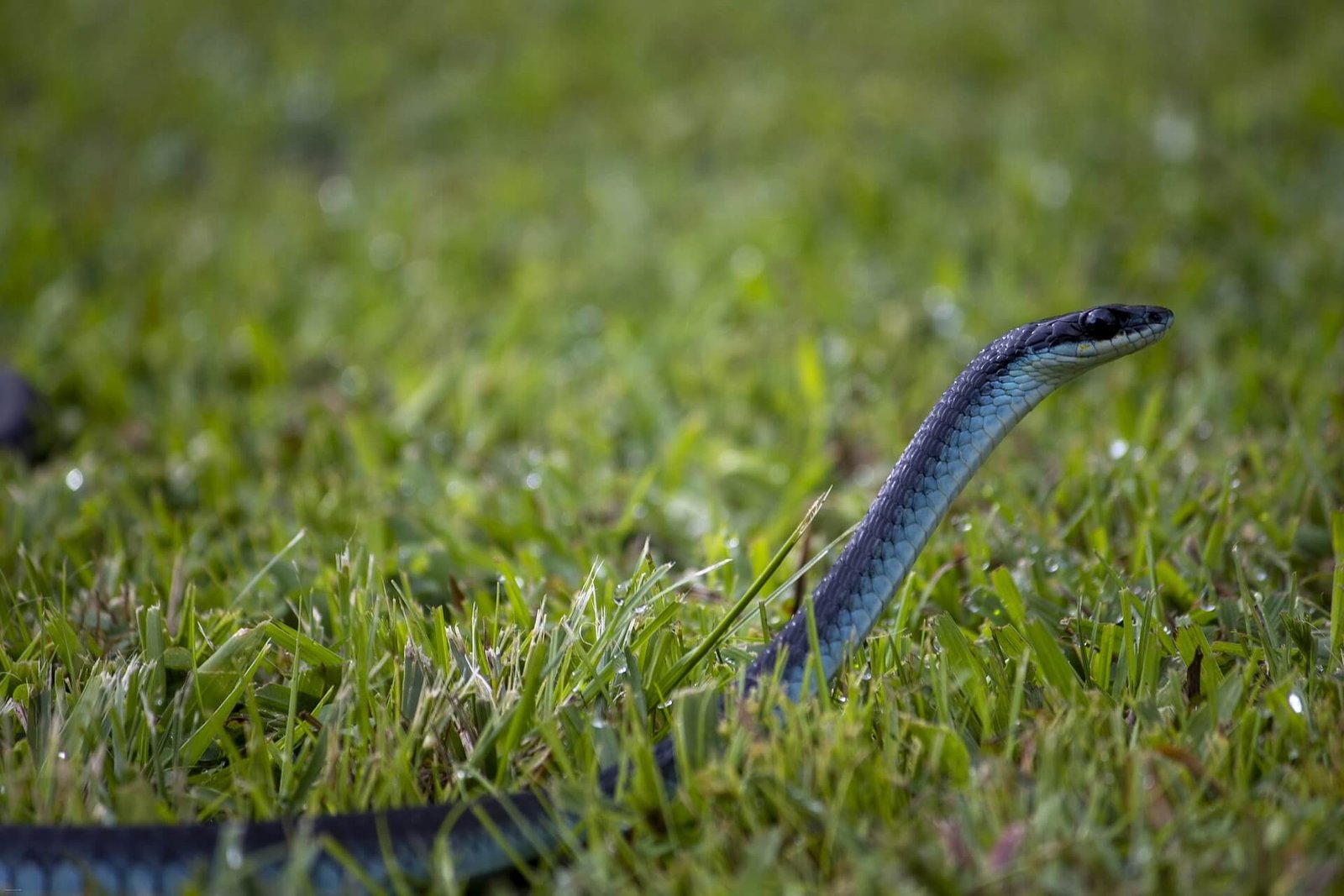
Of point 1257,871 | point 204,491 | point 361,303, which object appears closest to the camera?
point 1257,871

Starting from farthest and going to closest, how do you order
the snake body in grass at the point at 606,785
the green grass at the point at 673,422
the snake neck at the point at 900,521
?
1. the snake neck at the point at 900,521
2. the green grass at the point at 673,422
3. the snake body in grass at the point at 606,785

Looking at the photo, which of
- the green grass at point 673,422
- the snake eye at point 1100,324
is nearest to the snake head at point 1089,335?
the snake eye at point 1100,324

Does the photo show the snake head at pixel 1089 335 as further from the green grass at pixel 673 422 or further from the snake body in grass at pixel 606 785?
the green grass at pixel 673 422

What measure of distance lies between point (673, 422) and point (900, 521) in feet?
5.76

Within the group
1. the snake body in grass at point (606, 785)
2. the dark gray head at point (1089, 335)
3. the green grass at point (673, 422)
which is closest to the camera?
the snake body in grass at point (606, 785)

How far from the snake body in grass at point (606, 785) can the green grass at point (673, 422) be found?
84 millimetres

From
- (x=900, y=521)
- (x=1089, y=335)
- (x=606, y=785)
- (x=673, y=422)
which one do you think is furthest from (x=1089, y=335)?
(x=673, y=422)

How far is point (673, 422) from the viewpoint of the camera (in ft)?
11.8

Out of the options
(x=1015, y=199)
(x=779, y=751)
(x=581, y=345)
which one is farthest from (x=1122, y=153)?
(x=779, y=751)

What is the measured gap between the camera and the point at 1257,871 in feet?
4.76

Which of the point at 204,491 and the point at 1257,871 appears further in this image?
the point at 204,491

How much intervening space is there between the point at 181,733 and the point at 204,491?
4.60 ft

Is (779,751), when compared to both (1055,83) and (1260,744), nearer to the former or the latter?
(1260,744)

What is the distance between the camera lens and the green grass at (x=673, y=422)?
174 cm
